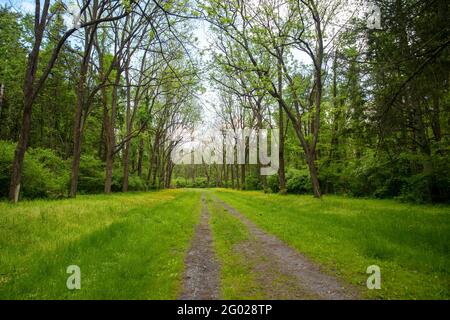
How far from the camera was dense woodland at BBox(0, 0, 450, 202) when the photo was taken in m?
7.69

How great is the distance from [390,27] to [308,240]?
6709 millimetres

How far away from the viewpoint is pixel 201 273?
533 centimetres

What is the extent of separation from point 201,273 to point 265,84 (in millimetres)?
14351

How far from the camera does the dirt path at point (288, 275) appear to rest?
4312 mm

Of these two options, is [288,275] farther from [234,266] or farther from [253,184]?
[253,184]

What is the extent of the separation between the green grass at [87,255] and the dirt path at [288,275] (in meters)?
1.68

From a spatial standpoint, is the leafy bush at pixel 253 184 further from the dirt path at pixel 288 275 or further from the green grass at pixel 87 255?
the dirt path at pixel 288 275

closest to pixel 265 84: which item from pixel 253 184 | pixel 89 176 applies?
pixel 89 176

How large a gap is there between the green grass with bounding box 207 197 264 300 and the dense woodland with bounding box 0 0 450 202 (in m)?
4.36

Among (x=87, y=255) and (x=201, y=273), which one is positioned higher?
(x=87, y=255)

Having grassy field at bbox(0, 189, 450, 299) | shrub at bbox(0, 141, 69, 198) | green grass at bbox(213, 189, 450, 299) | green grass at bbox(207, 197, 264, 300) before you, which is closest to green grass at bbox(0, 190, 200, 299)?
grassy field at bbox(0, 189, 450, 299)
